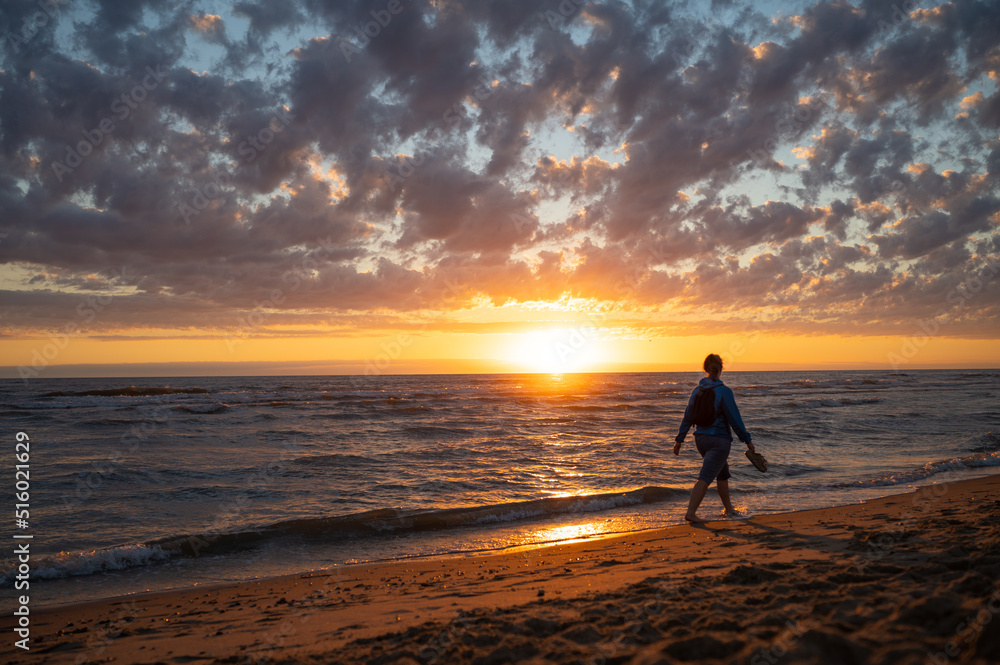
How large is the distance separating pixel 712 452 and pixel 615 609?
14.1ft

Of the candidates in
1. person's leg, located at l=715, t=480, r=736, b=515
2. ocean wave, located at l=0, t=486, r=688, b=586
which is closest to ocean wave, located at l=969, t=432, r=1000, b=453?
ocean wave, located at l=0, t=486, r=688, b=586

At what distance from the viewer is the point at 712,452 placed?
301 inches

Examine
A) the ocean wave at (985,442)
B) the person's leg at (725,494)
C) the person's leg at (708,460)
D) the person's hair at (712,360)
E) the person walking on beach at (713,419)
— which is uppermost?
the person's hair at (712,360)

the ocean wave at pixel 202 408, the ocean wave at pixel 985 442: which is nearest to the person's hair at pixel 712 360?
the ocean wave at pixel 985 442

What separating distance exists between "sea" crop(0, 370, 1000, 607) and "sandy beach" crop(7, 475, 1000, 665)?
4.35 feet

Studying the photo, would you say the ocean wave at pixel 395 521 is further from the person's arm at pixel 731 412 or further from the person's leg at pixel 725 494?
the person's arm at pixel 731 412

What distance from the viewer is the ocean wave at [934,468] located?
11.0m

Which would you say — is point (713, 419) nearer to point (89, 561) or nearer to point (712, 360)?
point (712, 360)

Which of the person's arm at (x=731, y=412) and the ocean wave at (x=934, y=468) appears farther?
the ocean wave at (x=934, y=468)

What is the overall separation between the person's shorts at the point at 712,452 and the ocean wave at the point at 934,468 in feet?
17.5

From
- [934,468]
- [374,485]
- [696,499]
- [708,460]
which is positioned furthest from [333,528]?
[934,468]

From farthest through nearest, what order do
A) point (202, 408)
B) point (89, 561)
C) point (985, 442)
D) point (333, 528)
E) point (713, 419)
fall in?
point (202, 408), point (985, 442), point (333, 528), point (713, 419), point (89, 561)

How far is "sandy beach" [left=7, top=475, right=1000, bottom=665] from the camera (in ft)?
10.5

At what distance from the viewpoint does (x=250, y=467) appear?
1311cm
